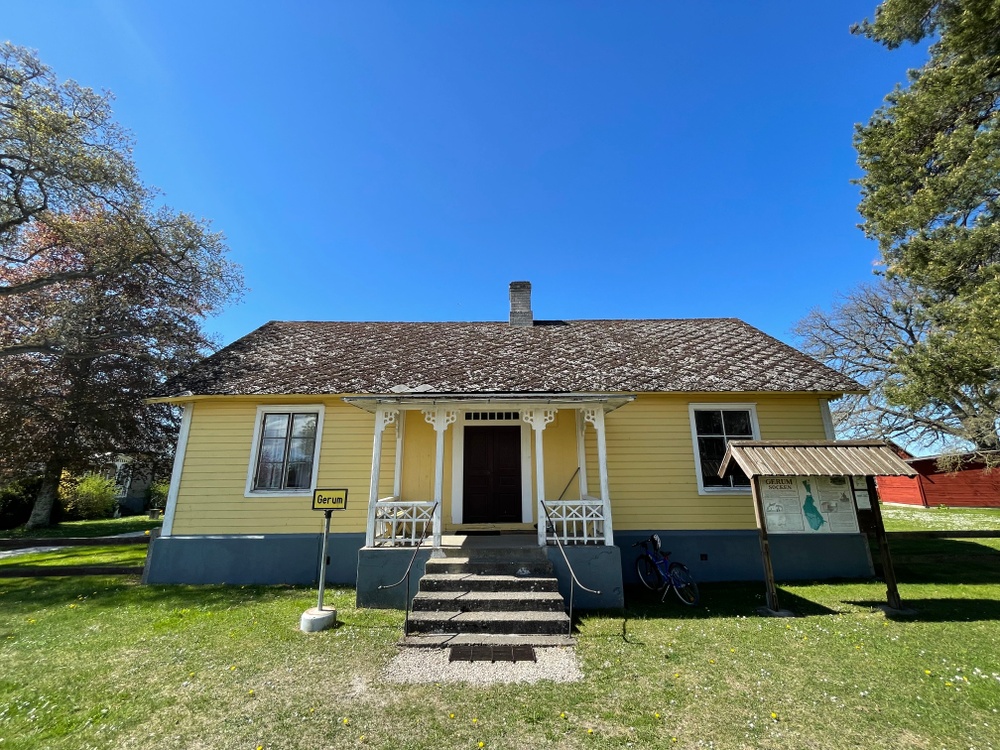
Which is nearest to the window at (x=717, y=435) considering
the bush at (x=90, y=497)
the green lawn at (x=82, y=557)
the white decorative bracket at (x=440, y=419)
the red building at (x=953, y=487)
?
the white decorative bracket at (x=440, y=419)

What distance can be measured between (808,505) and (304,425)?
393 inches

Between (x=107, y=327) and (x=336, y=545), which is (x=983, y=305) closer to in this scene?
(x=336, y=545)

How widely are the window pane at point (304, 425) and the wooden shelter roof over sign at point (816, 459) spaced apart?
851cm

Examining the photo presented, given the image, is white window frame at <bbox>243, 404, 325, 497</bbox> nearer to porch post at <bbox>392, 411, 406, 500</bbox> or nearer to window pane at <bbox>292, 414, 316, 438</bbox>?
window pane at <bbox>292, 414, 316, 438</bbox>

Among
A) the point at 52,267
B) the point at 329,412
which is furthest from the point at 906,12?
the point at 52,267

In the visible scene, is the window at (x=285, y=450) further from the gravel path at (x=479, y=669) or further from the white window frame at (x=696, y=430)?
the white window frame at (x=696, y=430)

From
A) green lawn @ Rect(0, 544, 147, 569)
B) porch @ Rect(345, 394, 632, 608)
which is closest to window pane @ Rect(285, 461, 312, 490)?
porch @ Rect(345, 394, 632, 608)

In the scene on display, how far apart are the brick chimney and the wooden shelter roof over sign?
8086 mm

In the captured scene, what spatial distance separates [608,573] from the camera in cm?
719

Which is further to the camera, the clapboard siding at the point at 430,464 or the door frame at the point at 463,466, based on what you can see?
the door frame at the point at 463,466

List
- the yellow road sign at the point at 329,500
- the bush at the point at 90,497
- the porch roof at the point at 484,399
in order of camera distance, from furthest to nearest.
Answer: the bush at the point at 90,497, the porch roof at the point at 484,399, the yellow road sign at the point at 329,500

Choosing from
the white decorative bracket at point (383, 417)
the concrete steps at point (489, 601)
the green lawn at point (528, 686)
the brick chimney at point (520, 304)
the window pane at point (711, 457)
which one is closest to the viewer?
the green lawn at point (528, 686)

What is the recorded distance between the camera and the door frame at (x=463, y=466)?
945cm

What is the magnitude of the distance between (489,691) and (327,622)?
2982mm
